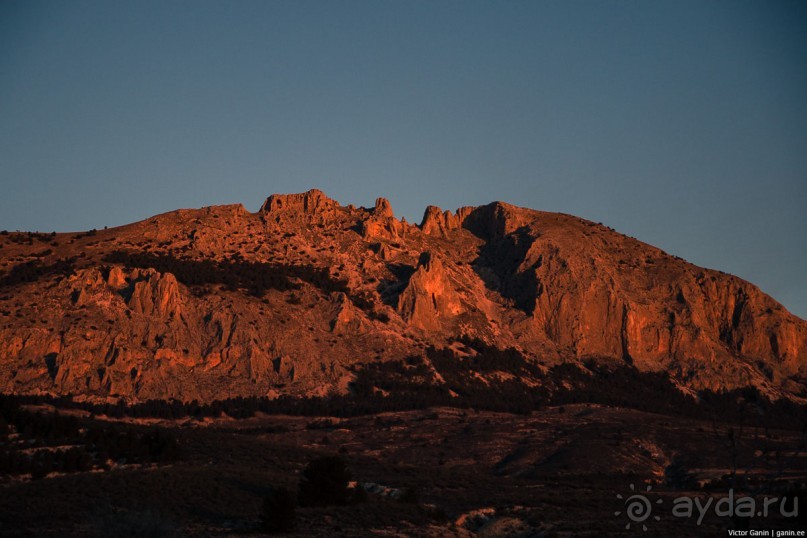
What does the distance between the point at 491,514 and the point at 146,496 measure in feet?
55.8

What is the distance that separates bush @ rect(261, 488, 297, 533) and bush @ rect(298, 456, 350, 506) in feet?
18.8

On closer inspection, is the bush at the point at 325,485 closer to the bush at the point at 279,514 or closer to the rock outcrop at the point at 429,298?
the bush at the point at 279,514

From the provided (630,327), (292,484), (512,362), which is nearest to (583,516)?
(292,484)

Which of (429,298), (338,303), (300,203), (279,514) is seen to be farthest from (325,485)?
(300,203)

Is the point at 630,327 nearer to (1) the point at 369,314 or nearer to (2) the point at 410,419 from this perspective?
(1) the point at 369,314

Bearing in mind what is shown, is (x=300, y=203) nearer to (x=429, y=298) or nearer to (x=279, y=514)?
(x=429, y=298)

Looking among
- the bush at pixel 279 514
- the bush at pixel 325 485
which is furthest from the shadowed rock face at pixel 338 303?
the bush at pixel 279 514

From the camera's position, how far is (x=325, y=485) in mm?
46875

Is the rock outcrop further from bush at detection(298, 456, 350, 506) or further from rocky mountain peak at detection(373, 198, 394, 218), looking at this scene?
bush at detection(298, 456, 350, 506)

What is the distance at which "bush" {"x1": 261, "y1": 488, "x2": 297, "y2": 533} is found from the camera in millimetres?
39406

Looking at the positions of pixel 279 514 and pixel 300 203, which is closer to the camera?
pixel 279 514

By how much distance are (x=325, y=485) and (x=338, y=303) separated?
65222mm

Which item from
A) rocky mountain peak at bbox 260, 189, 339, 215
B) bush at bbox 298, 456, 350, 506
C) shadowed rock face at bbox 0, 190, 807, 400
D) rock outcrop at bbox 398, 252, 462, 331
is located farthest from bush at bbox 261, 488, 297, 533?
rocky mountain peak at bbox 260, 189, 339, 215

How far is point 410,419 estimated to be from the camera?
90.9 metres
